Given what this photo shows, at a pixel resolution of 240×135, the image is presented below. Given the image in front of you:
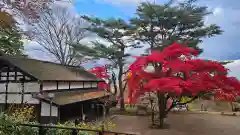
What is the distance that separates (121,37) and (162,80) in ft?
30.6

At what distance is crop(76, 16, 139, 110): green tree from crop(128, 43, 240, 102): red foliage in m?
7.27

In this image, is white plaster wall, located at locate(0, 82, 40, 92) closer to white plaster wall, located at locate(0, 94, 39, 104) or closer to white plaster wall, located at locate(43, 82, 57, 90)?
white plaster wall, located at locate(0, 94, 39, 104)

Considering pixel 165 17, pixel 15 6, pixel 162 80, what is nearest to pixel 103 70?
pixel 165 17

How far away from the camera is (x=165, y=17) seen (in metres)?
15.2

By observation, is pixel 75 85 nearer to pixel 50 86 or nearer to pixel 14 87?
pixel 50 86

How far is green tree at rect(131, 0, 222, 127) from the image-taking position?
1489 cm

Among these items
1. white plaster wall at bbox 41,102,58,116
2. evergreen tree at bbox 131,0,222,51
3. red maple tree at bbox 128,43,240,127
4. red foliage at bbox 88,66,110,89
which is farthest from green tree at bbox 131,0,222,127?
white plaster wall at bbox 41,102,58,116

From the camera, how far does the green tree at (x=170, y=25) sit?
48.9 feet

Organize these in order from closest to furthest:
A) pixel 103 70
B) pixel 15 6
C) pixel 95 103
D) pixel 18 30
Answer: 1. pixel 15 6
2. pixel 18 30
3. pixel 95 103
4. pixel 103 70

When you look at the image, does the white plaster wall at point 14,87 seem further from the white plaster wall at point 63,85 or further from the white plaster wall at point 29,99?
the white plaster wall at point 63,85

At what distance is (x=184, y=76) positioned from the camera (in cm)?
977

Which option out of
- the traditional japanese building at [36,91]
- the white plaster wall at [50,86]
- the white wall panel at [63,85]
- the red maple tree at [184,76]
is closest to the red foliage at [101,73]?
the white wall panel at [63,85]

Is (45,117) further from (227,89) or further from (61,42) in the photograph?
(61,42)

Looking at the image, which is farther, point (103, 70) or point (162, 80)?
point (103, 70)
